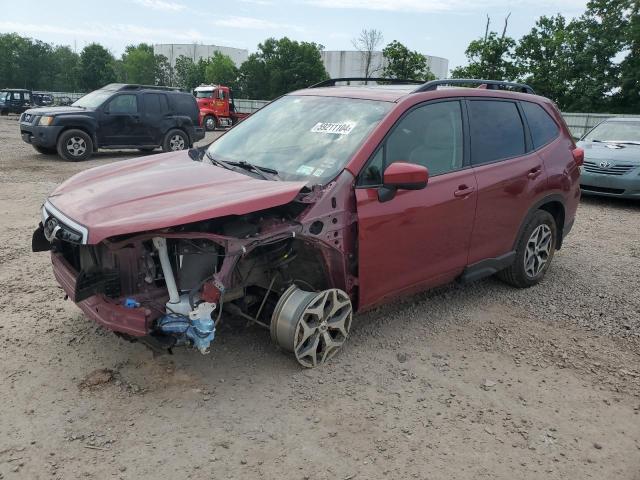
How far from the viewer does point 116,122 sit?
13.5 metres

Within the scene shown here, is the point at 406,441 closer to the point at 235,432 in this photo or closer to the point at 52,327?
the point at 235,432

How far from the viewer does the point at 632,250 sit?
6547 millimetres

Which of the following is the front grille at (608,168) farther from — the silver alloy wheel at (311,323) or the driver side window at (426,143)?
the silver alloy wheel at (311,323)

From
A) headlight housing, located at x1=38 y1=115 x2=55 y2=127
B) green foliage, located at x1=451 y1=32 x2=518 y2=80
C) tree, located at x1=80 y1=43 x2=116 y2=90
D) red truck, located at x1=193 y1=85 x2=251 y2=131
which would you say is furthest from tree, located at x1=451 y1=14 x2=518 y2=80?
tree, located at x1=80 y1=43 x2=116 y2=90

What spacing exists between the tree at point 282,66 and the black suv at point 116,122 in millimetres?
34505

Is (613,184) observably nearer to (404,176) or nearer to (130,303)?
(404,176)

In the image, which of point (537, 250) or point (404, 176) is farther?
point (537, 250)

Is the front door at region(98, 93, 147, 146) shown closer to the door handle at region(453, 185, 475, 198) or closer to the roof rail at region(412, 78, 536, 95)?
the roof rail at region(412, 78, 536, 95)

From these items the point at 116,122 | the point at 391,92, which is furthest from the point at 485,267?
the point at 116,122

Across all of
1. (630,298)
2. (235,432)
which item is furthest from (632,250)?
(235,432)

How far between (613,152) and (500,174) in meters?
6.32

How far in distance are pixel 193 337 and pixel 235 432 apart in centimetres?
57

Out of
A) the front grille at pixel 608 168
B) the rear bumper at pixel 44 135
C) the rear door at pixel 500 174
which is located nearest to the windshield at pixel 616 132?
the front grille at pixel 608 168

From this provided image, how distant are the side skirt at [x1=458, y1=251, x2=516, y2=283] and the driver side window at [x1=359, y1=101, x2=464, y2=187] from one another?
87cm
